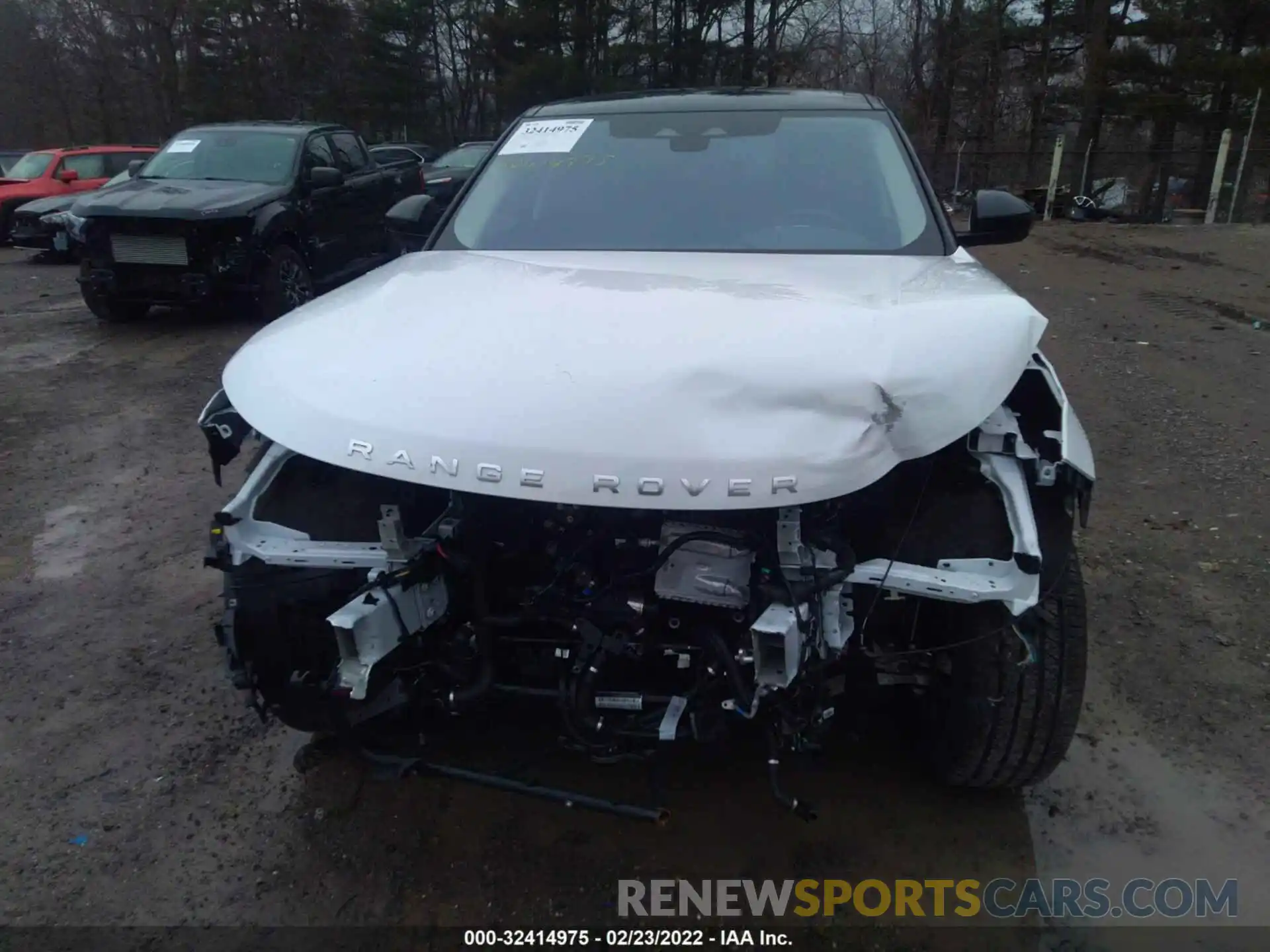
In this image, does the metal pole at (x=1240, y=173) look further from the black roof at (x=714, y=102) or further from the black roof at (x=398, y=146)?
the black roof at (x=714, y=102)

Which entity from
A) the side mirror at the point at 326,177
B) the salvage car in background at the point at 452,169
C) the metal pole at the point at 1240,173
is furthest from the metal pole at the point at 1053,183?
the side mirror at the point at 326,177

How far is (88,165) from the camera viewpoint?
15.0m

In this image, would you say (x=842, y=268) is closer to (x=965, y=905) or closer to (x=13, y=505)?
(x=965, y=905)

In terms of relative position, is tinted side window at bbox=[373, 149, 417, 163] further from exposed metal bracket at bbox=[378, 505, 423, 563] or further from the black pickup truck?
exposed metal bracket at bbox=[378, 505, 423, 563]

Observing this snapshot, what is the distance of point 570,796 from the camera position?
2.23 m

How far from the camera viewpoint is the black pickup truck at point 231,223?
7625 millimetres

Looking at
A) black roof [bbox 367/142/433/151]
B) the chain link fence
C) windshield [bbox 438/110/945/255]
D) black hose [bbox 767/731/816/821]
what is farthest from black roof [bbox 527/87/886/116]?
the chain link fence

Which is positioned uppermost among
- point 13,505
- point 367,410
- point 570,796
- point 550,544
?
point 367,410

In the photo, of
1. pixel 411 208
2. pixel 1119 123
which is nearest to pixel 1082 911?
pixel 411 208

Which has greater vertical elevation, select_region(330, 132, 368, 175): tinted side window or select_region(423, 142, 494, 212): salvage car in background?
select_region(330, 132, 368, 175): tinted side window

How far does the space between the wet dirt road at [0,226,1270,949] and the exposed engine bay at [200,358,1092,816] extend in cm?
31

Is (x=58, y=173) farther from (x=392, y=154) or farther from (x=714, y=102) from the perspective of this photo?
(x=714, y=102)

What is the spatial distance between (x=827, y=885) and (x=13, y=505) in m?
4.36

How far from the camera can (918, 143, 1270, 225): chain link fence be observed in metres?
19.8
